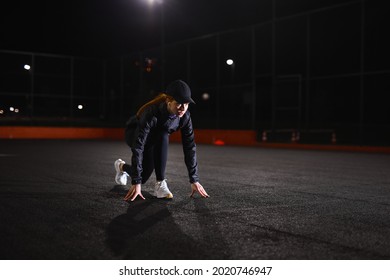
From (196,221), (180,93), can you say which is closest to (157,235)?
(196,221)

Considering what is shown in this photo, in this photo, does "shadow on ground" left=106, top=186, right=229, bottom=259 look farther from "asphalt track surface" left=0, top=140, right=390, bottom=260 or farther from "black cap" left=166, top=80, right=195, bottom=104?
"black cap" left=166, top=80, right=195, bottom=104

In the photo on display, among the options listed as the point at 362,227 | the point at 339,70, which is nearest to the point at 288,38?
the point at 339,70

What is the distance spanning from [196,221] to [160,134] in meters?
1.38

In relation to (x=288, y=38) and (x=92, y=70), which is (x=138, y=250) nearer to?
(x=92, y=70)

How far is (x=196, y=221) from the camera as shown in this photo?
444cm

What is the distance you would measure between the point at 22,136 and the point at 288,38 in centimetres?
4955

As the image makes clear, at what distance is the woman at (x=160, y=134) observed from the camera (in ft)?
16.7

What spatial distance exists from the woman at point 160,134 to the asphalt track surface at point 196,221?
0.25 meters

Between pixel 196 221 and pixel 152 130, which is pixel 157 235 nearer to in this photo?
pixel 196 221

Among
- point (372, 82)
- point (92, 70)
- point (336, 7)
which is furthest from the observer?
point (372, 82)

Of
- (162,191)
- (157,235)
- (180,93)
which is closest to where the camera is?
(157,235)

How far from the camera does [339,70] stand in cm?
6600

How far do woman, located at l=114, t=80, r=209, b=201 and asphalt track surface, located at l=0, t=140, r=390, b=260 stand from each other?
0.25 m

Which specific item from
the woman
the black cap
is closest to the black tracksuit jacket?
the woman
